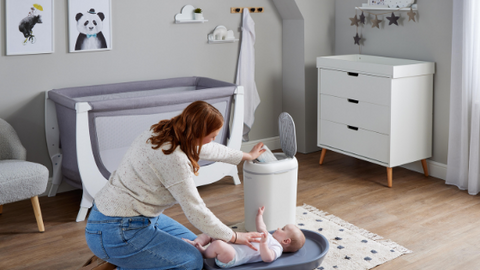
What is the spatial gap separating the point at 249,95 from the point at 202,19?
2.35 feet

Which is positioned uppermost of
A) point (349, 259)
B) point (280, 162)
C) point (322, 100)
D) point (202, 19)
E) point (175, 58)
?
point (202, 19)

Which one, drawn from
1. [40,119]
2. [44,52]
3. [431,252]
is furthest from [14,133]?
[431,252]

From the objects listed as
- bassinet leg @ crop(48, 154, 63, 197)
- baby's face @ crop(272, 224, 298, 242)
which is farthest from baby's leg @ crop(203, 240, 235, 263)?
bassinet leg @ crop(48, 154, 63, 197)

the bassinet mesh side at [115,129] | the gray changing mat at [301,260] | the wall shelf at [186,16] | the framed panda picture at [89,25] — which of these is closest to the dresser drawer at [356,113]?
the wall shelf at [186,16]

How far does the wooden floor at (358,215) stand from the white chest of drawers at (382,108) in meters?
0.20

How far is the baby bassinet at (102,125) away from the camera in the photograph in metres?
2.82

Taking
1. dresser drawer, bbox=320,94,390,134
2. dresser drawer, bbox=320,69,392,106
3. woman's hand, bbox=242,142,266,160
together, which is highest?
dresser drawer, bbox=320,69,392,106

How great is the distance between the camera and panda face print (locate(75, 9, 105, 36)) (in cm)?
325

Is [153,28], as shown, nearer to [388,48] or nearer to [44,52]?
[44,52]

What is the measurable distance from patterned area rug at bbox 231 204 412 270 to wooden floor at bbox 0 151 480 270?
0.19ft

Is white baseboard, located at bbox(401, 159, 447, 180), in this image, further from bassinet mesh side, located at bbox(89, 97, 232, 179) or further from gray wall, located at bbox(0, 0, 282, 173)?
bassinet mesh side, located at bbox(89, 97, 232, 179)

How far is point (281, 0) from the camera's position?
399 cm

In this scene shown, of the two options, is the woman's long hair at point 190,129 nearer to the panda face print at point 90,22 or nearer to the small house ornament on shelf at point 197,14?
the panda face print at point 90,22

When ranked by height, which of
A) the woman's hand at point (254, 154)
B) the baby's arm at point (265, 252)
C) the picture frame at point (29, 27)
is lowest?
the baby's arm at point (265, 252)
